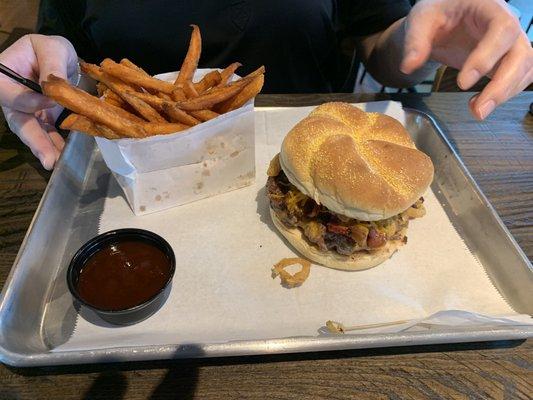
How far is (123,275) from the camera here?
149cm

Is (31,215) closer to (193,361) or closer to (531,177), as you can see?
(193,361)

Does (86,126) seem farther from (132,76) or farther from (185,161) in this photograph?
(185,161)

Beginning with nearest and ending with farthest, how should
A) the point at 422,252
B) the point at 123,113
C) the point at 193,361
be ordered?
1. the point at 193,361
2. the point at 123,113
3. the point at 422,252

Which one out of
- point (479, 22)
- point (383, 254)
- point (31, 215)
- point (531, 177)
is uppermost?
point (479, 22)

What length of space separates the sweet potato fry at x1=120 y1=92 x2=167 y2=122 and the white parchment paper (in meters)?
0.48

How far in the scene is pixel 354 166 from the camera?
1.53 meters

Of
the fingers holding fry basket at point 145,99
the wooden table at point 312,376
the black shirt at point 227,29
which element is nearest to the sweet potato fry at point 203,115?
the fingers holding fry basket at point 145,99

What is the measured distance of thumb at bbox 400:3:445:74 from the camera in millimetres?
1718

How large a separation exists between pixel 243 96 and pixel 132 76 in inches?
18.9

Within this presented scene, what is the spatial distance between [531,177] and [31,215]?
2.45 m

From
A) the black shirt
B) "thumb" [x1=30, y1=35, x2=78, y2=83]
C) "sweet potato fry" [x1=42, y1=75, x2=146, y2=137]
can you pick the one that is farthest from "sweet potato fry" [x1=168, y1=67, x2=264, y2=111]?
the black shirt

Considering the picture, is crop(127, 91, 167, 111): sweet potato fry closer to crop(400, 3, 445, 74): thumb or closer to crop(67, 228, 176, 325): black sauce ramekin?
crop(67, 228, 176, 325): black sauce ramekin

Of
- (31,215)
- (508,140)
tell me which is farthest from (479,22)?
(31,215)

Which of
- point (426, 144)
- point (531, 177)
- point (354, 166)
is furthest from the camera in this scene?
point (426, 144)
